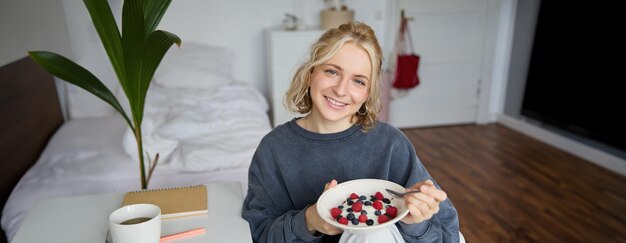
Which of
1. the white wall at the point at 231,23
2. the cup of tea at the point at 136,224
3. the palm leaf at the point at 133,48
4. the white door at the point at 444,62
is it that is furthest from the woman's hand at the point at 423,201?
Answer: the white door at the point at 444,62

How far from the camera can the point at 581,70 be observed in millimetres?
3271

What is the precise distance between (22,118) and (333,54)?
1.77 metres

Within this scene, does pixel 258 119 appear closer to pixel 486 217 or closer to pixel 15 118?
pixel 15 118

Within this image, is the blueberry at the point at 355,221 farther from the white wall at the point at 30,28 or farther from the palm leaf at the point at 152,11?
the white wall at the point at 30,28

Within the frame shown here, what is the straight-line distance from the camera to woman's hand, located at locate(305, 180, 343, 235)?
96 cm

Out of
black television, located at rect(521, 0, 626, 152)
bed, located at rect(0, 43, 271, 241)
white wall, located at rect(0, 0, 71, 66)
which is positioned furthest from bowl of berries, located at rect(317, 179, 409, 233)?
black television, located at rect(521, 0, 626, 152)

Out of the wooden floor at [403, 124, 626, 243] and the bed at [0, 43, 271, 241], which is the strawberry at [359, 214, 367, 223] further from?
the wooden floor at [403, 124, 626, 243]

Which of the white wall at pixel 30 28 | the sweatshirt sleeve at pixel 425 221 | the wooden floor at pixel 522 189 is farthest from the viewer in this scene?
the wooden floor at pixel 522 189

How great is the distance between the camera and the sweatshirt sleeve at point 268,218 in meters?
1.02

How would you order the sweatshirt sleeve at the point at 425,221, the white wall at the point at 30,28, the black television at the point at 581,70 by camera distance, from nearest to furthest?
1. the sweatshirt sleeve at the point at 425,221
2. the white wall at the point at 30,28
3. the black television at the point at 581,70

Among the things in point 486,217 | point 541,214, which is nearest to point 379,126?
point 486,217

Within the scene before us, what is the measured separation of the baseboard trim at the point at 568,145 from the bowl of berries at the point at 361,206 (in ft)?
9.10

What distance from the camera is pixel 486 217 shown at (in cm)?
249

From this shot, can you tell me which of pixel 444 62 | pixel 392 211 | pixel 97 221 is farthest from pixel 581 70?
pixel 97 221
